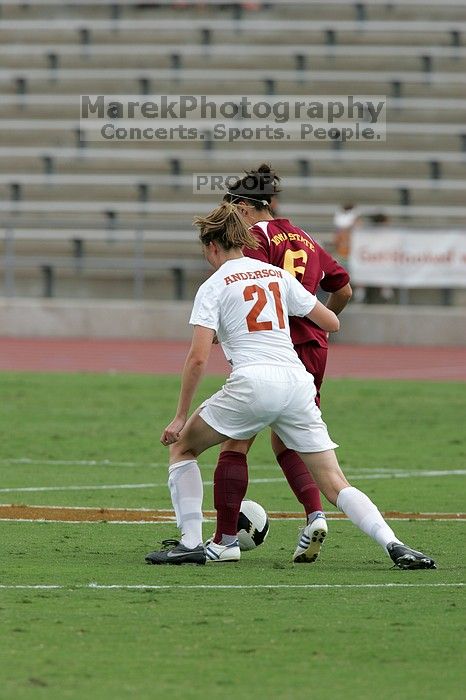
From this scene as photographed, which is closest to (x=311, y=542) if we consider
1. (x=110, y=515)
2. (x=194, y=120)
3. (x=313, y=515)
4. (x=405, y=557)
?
(x=313, y=515)

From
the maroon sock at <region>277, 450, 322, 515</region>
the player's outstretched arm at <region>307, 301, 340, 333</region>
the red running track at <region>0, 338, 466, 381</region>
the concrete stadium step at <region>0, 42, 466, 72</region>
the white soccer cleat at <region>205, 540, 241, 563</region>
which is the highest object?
the concrete stadium step at <region>0, 42, 466, 72</region>

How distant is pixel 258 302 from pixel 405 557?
142 cm

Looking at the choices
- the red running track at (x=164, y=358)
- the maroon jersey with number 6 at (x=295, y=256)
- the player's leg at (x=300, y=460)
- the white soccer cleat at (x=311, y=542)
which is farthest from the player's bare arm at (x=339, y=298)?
the red running track at (x=164, y=358)

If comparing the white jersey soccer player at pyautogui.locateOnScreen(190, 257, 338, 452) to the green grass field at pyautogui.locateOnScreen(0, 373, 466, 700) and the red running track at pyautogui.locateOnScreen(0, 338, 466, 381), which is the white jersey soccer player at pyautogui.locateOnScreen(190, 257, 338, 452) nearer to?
the green grass field at pyautogui.locateOnScreen(0, 373, 466, 700)

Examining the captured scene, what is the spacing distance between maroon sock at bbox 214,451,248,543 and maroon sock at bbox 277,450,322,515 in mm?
465

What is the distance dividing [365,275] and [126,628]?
1945 centimetres

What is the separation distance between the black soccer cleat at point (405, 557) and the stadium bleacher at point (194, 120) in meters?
19.4

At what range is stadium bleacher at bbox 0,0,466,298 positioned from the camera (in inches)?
1076

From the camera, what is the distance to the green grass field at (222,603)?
15.6 feet

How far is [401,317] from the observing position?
24.5 m

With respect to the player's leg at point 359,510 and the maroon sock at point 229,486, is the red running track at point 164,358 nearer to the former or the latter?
the maroon sock at point 229,486

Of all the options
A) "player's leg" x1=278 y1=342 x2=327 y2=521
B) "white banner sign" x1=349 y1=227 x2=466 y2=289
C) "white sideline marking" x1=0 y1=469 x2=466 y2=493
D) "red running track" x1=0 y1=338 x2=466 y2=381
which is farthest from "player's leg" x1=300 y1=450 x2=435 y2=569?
"white banner sign" x1=349 y1=227 x2=466 y2=289

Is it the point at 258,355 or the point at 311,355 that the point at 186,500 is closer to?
the point at 258,355

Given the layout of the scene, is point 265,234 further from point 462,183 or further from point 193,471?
point 462,183
